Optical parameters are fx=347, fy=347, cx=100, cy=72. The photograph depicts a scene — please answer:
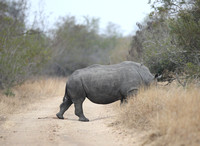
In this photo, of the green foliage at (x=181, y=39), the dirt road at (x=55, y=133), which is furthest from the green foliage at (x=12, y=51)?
the green foliage at (x=181, y=39)

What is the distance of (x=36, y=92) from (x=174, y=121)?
38.9 ft

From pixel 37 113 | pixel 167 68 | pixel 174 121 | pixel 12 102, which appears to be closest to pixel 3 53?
pixel 12 102

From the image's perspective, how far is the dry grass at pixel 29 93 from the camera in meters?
12.3

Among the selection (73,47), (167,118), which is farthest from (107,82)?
(73,47)

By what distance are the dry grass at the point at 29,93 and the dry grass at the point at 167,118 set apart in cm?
487

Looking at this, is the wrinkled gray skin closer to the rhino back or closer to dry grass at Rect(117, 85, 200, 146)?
the rhino back

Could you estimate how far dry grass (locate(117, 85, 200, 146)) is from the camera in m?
5.37

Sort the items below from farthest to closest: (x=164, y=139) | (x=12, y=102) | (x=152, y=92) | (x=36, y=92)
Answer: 1. (x=36, y=92)
2. (x=12, y=102)
3. (x=152, y=92)
4. (x=164, y=139)

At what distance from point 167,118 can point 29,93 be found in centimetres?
1110

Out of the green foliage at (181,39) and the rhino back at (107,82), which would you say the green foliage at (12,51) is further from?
the green foliage at (181,39)

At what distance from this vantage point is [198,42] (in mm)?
8797

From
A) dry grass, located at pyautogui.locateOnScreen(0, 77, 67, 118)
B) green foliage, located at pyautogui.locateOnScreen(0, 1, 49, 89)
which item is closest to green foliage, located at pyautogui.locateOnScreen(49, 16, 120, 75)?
dry grass, located at pyautogui.locateOnScreen(0, 77, 67, 118)

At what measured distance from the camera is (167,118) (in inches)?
231

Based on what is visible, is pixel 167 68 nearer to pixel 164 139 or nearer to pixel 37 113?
pixel 37 113
